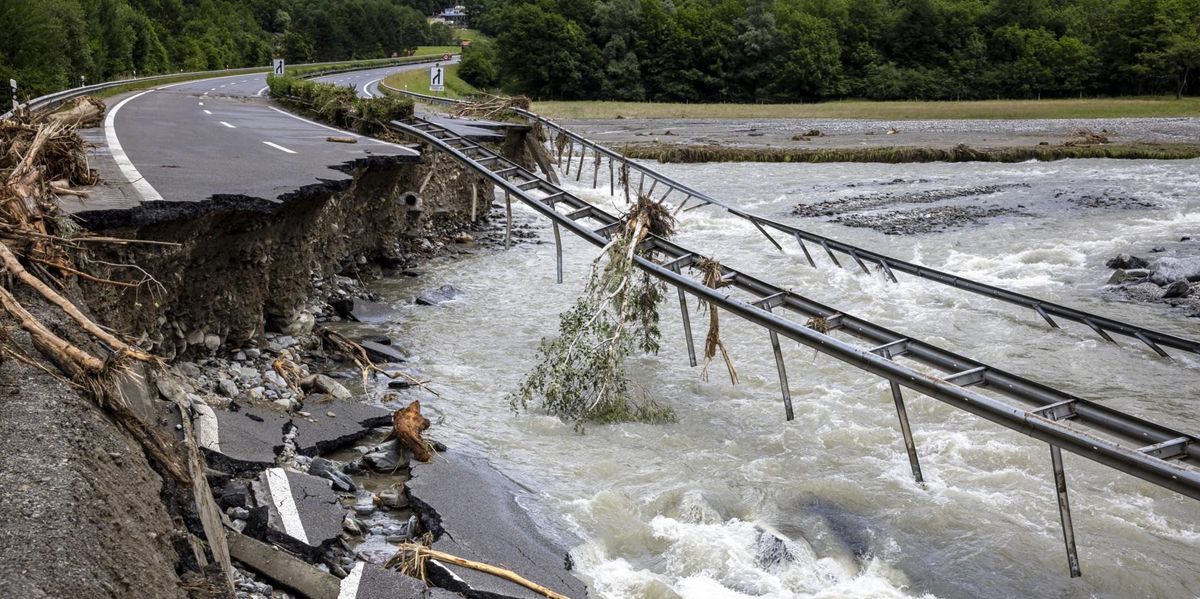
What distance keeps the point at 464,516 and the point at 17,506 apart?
3.74 metres

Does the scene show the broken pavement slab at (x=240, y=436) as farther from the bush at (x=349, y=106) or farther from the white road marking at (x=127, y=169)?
the bush at (x=349, y=106)

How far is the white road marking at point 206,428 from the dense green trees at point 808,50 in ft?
253

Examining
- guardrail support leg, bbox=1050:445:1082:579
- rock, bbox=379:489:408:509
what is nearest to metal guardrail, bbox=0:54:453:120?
rock, bbox=379:489:408:509

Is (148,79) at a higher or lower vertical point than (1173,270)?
higher

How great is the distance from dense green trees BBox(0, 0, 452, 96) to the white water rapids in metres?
8.32

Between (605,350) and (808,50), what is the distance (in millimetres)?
77555

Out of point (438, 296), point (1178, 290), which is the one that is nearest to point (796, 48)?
point (1178, 290)

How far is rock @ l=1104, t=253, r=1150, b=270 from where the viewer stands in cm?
1861

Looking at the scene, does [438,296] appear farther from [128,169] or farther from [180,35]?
[180,35]

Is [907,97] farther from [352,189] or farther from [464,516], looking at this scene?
[464,516]

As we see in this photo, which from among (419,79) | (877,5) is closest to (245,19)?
(419,79)

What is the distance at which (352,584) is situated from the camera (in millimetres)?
6066

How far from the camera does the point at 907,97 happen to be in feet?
267

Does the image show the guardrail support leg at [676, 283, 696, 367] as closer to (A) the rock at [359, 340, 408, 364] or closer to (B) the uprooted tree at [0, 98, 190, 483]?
(A) the rock at [359, 340, 408, 364]
